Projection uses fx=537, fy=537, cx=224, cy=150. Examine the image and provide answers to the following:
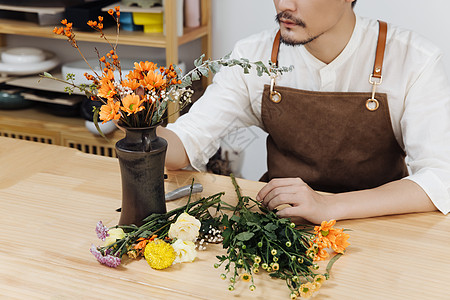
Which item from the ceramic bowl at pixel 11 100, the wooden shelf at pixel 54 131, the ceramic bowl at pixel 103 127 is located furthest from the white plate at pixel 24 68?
the ceramic bowl at pixel 103 127

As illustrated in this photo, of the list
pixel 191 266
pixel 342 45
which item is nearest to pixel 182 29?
pixel 342 45

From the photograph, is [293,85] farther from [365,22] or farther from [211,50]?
[211,50]

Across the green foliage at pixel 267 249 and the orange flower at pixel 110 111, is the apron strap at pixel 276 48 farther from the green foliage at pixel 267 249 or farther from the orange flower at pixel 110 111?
the orange flower at pixel 110 111

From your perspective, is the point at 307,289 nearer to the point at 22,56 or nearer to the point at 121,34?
the point at 121,34

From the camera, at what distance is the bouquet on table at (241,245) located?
98cm

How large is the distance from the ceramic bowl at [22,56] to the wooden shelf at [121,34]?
0.12 meters

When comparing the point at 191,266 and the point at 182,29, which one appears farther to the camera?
the point at 182,29

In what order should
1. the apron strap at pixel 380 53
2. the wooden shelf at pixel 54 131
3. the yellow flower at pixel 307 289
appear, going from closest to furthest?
the yellow flower at pixel 307 289, the apron strap at pixel 380 53, the wooden shelf at pixel 54 131

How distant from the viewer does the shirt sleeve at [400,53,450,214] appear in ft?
4.31

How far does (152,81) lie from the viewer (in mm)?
976

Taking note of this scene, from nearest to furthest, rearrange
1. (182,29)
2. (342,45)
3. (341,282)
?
(341,282) → (342,45) → (182,29)

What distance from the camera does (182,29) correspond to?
238 centimetres

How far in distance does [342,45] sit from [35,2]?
1.64 metres

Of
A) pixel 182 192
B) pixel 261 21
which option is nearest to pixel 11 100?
pixel 261 21
